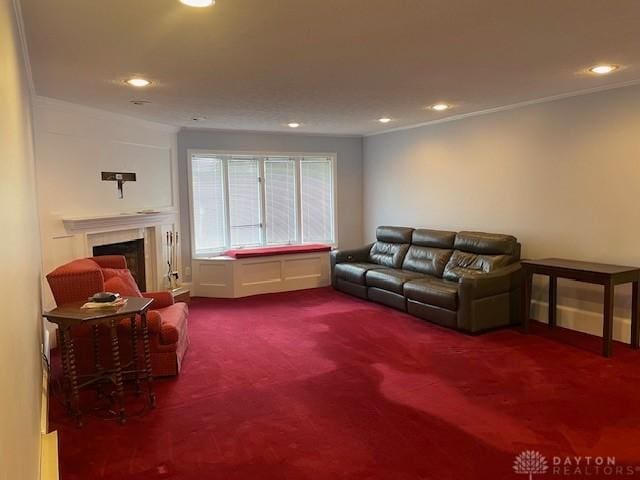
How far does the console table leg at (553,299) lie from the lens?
15.8 feet

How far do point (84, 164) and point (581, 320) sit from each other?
17.2 feet

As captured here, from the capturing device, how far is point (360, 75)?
3.71 m

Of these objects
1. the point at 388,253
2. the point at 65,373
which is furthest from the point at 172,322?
the point at 388,253

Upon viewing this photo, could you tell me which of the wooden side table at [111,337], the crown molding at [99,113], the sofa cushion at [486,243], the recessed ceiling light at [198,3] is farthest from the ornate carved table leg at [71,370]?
the sofa cushion at [486,243]

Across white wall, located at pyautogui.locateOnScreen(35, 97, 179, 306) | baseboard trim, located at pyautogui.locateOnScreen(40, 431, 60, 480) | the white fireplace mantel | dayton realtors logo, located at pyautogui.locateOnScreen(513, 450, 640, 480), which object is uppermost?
white wall, located at pyautogui.locateOnScreen(35, 97, 179, 306)

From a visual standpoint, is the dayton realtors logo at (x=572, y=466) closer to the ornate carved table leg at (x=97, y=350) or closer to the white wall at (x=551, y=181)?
the white wall at (x=551, y=181)

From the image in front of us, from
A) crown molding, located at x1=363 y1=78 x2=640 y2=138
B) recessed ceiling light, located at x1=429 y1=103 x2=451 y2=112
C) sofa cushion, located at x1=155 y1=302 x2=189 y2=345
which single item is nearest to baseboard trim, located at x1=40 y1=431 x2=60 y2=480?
sofa cushion, located at x1=155 y1=302 x2=189 y2=345

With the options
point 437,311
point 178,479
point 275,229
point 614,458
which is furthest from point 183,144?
point 614,458

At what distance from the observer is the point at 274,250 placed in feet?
22.7

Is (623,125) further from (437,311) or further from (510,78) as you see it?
(437,311)

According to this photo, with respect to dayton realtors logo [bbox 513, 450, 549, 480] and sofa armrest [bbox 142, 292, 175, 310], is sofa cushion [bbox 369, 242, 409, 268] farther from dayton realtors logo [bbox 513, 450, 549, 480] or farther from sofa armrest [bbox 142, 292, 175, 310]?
dayton realtors logo [bbox 513, 450, 549, 480]

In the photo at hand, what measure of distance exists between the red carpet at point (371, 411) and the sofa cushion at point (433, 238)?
1.43 m

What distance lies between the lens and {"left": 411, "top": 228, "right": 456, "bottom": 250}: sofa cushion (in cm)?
589

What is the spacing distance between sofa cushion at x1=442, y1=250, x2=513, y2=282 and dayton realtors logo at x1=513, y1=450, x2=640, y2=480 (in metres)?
2.75
